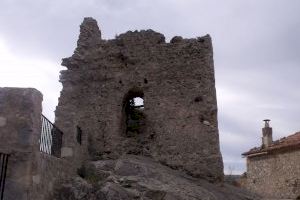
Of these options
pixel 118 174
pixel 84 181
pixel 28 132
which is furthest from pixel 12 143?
pixel 118 174

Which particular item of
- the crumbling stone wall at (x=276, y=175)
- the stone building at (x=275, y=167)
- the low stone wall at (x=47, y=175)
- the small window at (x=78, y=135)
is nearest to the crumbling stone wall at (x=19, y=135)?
the low stone wall at (x=47, y=175)

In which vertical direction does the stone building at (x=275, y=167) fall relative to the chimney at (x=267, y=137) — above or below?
below

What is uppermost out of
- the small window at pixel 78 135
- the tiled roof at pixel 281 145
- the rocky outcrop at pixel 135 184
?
the tiled roof at pixel 281 145

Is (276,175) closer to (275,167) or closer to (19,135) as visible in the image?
(275,167)

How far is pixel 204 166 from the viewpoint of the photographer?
1107cm

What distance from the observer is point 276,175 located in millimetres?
22859

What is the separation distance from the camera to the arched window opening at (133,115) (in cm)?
1236

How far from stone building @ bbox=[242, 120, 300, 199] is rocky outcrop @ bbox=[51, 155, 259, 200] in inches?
450

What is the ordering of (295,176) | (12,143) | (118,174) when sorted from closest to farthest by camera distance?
(12,143) → (118,174) → (295,176)

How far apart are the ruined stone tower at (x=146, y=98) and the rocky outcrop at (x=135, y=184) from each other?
2.30 ft

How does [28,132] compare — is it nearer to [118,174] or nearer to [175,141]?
[118,174]

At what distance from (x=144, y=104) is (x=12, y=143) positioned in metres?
5.83

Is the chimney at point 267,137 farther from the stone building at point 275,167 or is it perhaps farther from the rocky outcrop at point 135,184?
the rocky outcrop at point 135,184

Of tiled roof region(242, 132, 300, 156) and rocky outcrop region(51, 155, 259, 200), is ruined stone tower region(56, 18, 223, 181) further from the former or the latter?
tiled roof region(242, 132, 300, 156)
